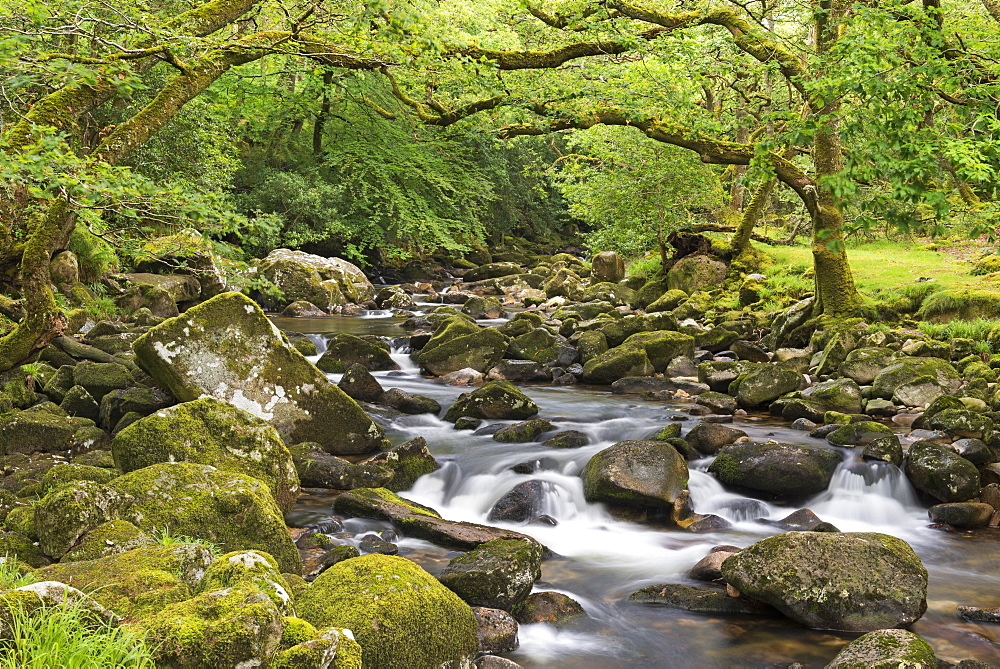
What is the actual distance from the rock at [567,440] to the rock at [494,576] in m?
4.31

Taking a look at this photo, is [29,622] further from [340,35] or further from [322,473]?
[340,35]

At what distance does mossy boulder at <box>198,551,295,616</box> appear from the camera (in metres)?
3.74

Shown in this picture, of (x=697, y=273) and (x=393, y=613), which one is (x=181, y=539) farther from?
Result: (x=697, y=273)

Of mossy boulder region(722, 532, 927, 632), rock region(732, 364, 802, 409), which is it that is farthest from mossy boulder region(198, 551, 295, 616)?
rock region(732, 364, 802, 409)

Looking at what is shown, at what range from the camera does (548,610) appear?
5.82m

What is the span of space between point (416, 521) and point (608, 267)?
72.1 ft

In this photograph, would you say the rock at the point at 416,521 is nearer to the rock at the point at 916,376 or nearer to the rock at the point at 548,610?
the rock at the point at 548,610

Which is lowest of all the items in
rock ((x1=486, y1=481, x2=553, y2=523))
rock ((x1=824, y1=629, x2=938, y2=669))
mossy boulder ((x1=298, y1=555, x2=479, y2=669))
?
rock ((x1=486, y1=481, x2=553, y2=523))

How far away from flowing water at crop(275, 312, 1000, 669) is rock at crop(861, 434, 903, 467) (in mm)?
127

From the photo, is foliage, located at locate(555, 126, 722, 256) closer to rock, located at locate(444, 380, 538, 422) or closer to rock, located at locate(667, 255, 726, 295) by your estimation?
rock, located at locate(667, 255, 726, 295)

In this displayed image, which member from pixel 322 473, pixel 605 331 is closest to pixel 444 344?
pixel 605 331

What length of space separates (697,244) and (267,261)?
14602mm

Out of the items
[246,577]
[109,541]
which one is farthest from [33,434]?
[246,577]

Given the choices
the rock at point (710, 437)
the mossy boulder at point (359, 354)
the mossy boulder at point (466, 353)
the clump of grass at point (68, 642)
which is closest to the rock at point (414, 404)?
the mossy boulder at point (359, 354)
